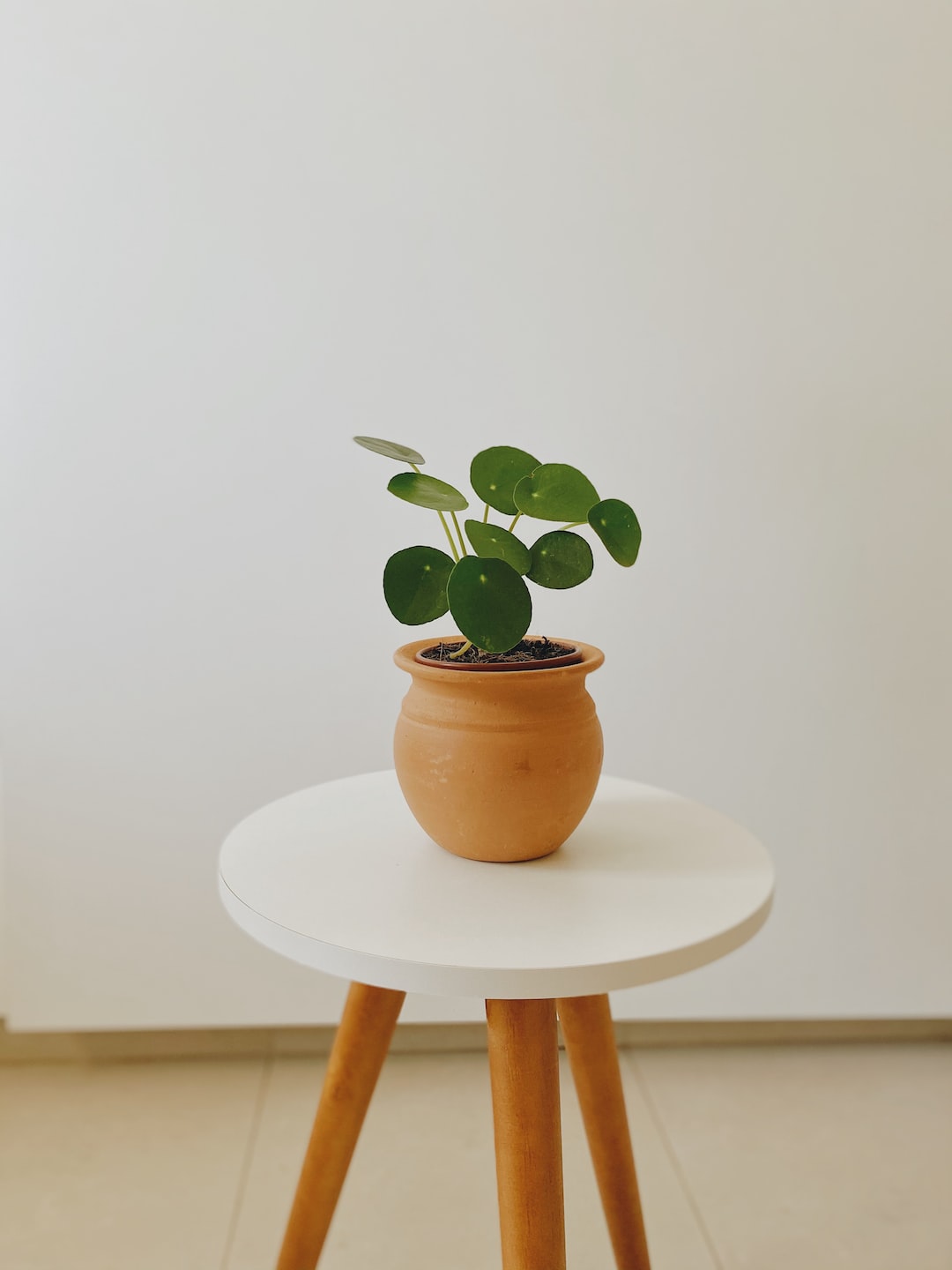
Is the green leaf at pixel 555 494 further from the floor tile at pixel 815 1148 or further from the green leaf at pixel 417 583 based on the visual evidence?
the floor tile at pixel 815 1148

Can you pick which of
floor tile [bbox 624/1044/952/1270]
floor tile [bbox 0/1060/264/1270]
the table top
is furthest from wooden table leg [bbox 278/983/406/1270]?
floor tile [bbox 624/1044/952/1270]

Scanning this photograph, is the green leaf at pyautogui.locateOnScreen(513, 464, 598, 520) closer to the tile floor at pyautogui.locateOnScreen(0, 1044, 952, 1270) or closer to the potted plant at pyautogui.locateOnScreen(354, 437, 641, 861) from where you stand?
the potted plant at pyautogui.locateOnScreen(354, 437, 641, 861)

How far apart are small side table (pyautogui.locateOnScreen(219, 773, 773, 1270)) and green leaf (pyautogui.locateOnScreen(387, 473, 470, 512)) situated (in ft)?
0.98

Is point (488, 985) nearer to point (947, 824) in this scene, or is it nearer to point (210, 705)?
point (210, 705)

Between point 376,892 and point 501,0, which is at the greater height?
point 501,0

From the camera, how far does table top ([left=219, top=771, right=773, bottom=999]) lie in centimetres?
70

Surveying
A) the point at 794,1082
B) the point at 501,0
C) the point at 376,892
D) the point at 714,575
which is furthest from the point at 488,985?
the point at 501,0

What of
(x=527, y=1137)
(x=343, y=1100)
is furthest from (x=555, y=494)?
(x=343, y=1100)

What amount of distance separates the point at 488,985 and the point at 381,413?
3.08 feet

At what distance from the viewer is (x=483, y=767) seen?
0.81 meters

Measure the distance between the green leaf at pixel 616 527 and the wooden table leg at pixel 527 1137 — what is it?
349 mm

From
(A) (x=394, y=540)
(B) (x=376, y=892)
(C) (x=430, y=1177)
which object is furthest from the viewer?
(A) (x=394, y=540)

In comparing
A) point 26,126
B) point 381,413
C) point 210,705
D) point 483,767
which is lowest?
point 210,705

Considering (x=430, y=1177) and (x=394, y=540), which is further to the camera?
(x=394, y=540)
